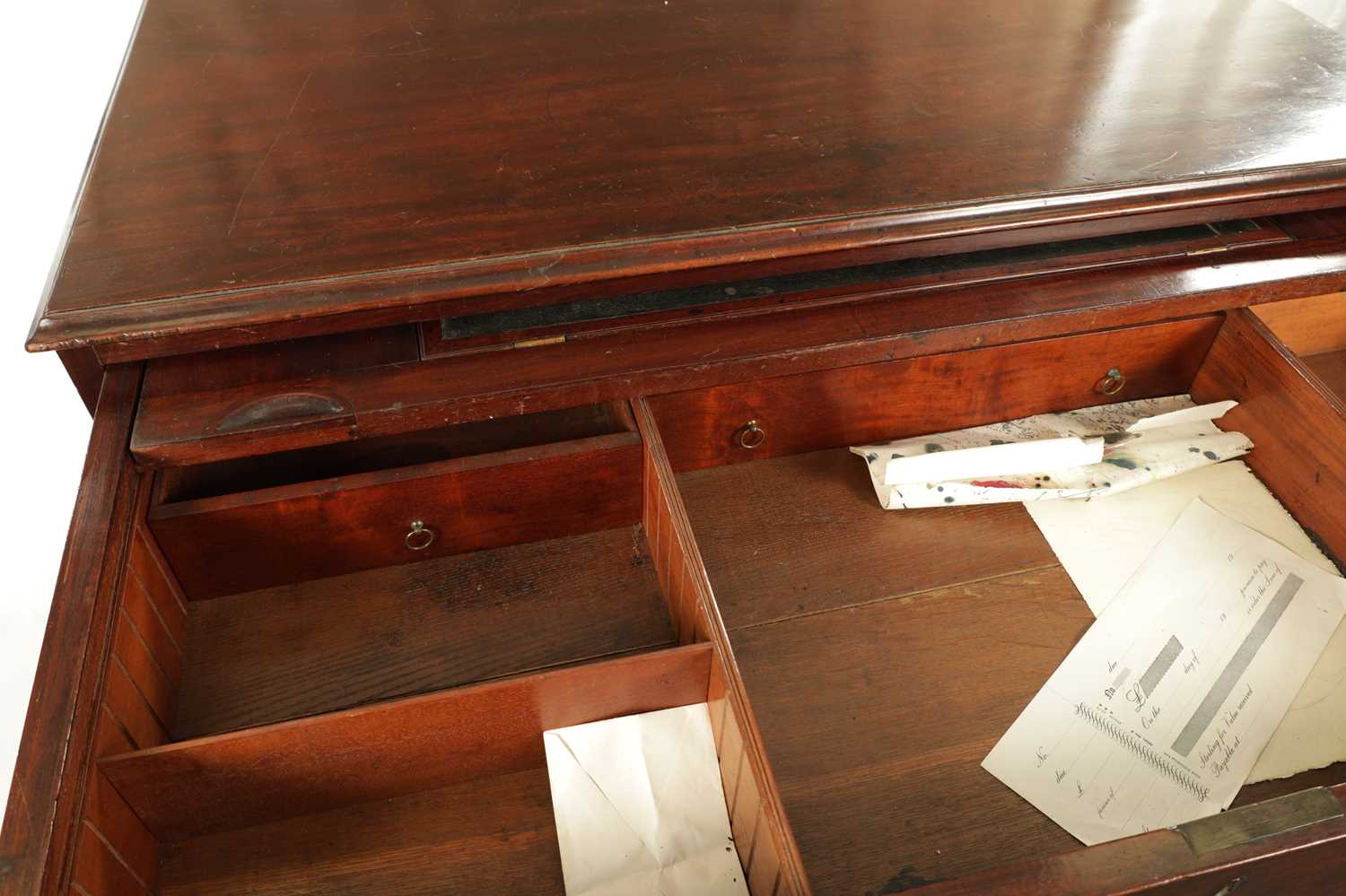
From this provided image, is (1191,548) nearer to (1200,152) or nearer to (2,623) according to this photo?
(1200,152)

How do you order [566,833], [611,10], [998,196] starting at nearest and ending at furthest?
[566,833] < [998,196] < [611,10]

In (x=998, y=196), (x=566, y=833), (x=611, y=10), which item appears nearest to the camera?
(x=566, y=833)

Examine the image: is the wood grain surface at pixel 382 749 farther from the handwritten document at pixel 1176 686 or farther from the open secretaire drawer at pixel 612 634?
the handwritten document at pixel 1176 686

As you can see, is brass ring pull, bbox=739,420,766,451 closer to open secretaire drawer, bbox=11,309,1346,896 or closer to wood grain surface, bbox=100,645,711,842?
open secretaire drawer, bbox=11,309,1346,896

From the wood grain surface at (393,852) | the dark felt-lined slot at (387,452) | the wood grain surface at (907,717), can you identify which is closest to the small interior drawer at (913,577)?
the wood grain surface at (907,717)

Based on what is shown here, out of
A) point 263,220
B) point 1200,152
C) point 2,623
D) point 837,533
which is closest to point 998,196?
point 1200,152

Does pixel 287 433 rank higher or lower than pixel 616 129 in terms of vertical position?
lower

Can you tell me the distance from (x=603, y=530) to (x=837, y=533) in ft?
0.81

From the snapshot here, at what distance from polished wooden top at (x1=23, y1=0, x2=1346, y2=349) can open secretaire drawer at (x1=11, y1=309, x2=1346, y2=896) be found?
152mm

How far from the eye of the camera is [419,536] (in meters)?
1.05

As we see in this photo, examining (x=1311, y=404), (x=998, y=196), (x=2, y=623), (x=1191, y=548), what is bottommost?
(x=2, y=623)

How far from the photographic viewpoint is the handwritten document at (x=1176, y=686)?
917 mm

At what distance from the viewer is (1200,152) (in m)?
1.12

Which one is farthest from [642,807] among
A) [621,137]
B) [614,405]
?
[621,137]
